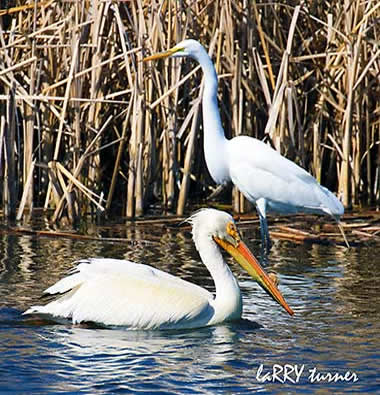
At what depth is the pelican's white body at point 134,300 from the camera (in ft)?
19.3

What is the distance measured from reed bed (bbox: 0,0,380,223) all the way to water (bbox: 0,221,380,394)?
1.77 meters

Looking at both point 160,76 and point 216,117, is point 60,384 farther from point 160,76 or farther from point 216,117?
point 160,76

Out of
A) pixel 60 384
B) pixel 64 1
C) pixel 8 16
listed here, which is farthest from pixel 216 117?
pixel 60 384

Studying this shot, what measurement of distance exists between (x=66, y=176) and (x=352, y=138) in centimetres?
304

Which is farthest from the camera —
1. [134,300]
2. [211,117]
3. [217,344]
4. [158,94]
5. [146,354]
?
[158,94]

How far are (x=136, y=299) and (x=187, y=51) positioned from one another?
3.48 meters

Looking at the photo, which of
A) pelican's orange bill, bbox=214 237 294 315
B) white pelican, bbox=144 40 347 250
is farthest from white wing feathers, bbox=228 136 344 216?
pelican's orange bill, bbox=214 237 294 315

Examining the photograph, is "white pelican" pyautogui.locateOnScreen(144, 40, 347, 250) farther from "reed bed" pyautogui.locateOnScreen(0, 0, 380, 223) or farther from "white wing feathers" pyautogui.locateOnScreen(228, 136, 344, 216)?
"reed bed" pyautogui.locateOnScreen(0, 0, 380, 223)

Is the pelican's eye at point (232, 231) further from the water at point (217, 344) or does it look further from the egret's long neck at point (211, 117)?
the egret's long neck at point (211, 117)

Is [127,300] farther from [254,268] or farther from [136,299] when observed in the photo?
[254,268]

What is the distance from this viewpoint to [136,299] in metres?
5.90

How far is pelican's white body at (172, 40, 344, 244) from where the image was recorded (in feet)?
28.7

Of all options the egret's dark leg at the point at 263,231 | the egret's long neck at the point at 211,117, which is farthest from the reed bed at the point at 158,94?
the egret's dark leg at the point at 263,231

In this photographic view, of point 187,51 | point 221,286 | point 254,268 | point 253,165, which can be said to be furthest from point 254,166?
point 221,286
